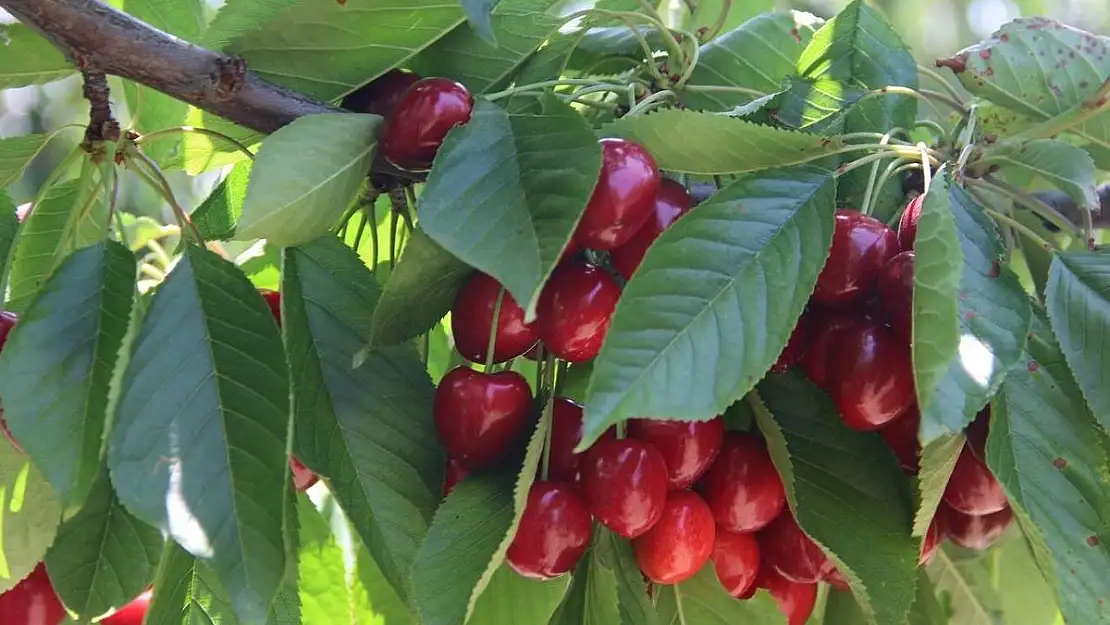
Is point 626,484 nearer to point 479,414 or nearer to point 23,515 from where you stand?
point 479,414

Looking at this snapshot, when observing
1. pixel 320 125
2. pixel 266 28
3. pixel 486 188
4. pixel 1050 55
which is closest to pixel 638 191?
pixel 486 188

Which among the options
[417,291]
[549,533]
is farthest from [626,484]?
[417,291]

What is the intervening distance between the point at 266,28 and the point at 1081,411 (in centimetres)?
56

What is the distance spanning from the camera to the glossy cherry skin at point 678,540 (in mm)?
578

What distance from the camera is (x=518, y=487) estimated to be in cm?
51

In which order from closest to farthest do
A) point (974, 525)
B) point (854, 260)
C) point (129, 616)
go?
1. point (854, 260)
2. point (974, 525)
3. point (129, 616)

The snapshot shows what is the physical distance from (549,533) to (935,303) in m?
0.24

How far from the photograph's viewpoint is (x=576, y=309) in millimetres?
522

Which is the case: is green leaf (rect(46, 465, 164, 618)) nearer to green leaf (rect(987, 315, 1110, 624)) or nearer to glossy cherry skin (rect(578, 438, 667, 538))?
glossy cherry skin (rect(578, 438, 667, 538))

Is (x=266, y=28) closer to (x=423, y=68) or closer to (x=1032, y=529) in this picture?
(x=423, y=68)

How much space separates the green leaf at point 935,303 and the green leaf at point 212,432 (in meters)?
0.31

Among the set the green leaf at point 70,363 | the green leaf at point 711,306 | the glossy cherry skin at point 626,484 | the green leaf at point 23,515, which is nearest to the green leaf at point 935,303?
the green leaf at point 711,306

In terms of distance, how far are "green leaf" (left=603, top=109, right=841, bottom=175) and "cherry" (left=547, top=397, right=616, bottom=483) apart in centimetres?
15

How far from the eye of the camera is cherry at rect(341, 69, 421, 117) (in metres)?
0.67
